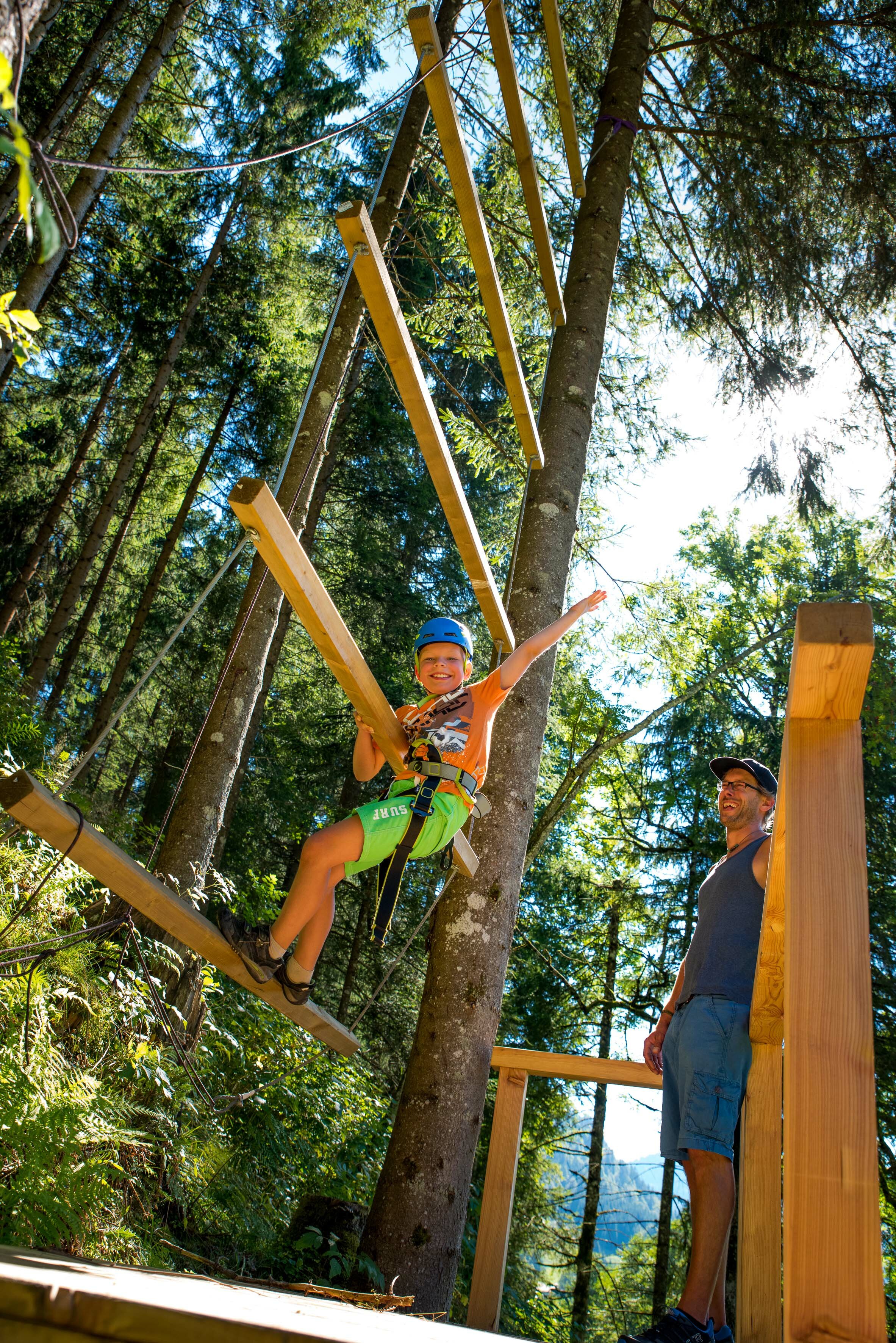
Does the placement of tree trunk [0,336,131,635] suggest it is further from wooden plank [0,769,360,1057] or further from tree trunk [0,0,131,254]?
wooden plank [0,769,360,1057]

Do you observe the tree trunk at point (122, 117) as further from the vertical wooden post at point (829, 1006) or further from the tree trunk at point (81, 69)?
the vertical wooden post at point (829, 1006)

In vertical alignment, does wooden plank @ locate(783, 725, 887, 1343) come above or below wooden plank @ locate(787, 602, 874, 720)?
below

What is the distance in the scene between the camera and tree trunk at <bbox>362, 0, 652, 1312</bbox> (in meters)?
3.49

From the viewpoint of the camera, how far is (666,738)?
600 inches

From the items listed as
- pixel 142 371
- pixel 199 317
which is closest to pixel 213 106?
pixel 199 317

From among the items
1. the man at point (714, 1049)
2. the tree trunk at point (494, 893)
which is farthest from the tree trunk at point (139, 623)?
the man at point (714, 1049)

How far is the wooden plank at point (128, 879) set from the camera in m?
2.43

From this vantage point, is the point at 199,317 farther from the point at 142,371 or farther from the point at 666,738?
the point at 666,738

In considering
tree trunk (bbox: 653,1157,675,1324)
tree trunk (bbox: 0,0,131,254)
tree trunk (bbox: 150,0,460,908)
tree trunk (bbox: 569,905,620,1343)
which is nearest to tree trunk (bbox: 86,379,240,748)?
tree trunk (bbox: 0,0,131,254)

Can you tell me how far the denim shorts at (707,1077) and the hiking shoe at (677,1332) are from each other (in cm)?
43

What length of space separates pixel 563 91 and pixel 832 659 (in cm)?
500

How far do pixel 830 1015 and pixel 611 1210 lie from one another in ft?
43.7

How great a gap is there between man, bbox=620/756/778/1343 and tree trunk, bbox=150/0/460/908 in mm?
2880

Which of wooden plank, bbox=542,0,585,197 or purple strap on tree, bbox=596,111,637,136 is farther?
purple strap on tree, bbox=596,111,637,136
